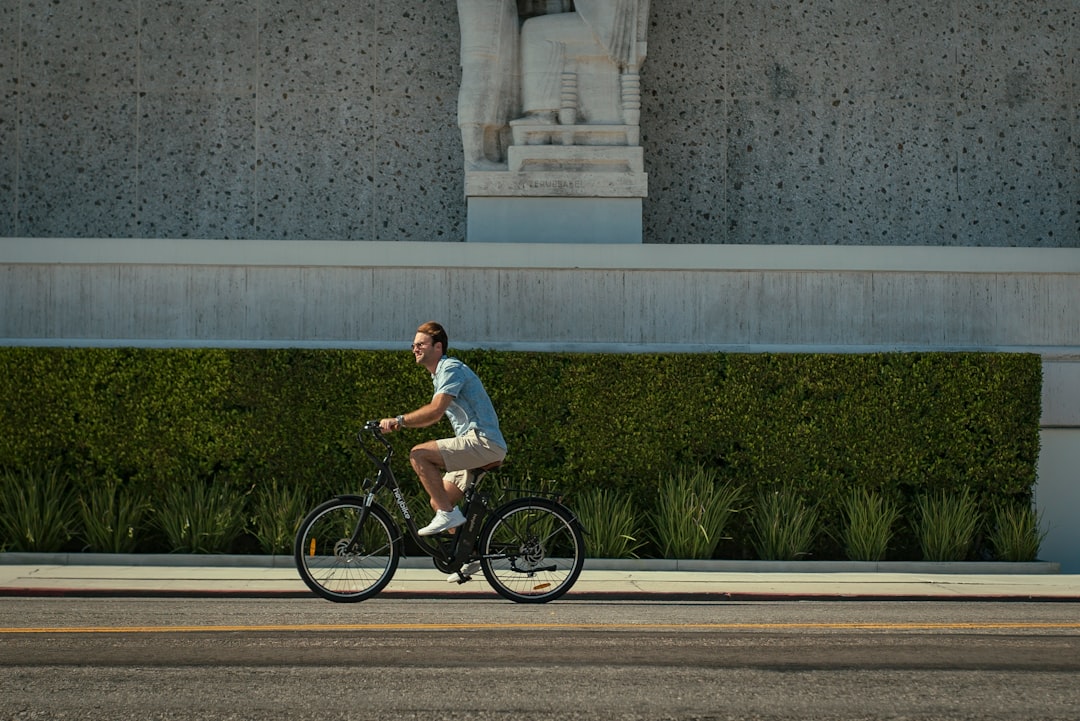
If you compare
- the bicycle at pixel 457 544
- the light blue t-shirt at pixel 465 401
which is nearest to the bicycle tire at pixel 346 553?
the bicycle at pixel 457 544

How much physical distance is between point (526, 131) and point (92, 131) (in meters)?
6.08

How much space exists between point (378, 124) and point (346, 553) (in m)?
9.65

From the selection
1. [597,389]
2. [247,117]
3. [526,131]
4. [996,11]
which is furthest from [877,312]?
[247,117]

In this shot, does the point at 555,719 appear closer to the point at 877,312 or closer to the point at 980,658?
the point at 980,658

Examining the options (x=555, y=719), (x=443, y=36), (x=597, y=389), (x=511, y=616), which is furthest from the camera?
(x=443, y=36)

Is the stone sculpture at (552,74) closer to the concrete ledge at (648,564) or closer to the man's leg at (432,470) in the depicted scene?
the concrete ledge at (648,564)

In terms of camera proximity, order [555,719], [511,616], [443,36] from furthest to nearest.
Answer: [443,36] → [511,616] → [555,719]

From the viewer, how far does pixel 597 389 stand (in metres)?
13.0

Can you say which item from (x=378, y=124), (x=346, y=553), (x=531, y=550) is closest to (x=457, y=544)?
(x=531, y=550)

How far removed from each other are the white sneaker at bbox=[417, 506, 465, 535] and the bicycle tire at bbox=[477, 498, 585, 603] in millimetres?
189

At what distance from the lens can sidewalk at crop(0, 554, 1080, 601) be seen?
10016mm

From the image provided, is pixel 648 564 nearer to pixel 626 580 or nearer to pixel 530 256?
pixel 626 580

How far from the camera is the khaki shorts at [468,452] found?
8.61m

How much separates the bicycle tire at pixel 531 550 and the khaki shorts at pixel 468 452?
1.10 feet
